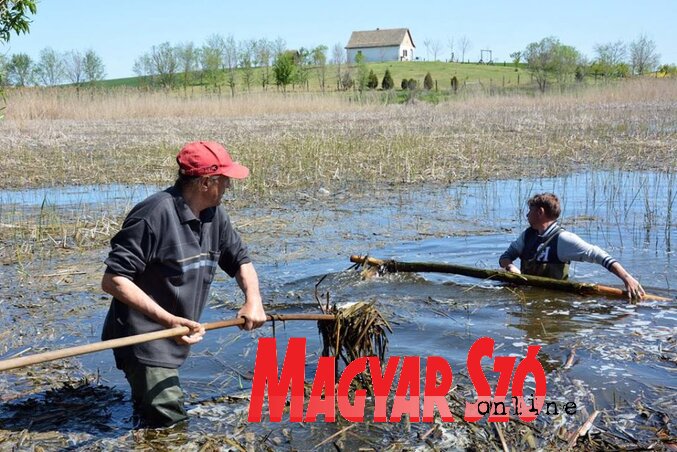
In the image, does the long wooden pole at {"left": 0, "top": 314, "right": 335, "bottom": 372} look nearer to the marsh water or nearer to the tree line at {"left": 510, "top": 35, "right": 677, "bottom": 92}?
the marsh water

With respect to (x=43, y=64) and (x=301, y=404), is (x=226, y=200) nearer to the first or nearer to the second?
(x=301, y=404)

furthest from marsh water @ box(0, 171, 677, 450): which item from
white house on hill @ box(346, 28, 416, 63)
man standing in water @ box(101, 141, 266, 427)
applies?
white house on hill @ box(346, 28, 416, 63)

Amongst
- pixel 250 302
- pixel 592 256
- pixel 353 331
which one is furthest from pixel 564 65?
pixel 250 302

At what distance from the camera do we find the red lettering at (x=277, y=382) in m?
4.29

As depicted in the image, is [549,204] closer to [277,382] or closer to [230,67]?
[277,382]

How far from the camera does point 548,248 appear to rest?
22.3 feet

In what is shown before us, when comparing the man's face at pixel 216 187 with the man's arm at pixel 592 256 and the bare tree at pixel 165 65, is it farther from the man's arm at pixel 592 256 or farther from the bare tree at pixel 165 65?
the bare tree at pixel 165 65

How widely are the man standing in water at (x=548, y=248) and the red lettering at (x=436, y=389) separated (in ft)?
6.61

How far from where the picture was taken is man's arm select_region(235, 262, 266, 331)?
4.06 meters

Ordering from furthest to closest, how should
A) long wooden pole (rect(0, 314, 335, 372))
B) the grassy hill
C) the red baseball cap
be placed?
the grassy hill → the red baseball cap → long wooden pole (rect(0, 314, 335, 372))

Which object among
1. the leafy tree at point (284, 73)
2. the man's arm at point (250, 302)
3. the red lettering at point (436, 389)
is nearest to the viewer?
the man's arm at point (250, 302)

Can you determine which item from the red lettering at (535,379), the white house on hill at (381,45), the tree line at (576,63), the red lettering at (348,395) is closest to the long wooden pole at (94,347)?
the red lettering at (348,395)

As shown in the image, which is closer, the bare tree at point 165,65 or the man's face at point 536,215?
the man's face at point 536,215

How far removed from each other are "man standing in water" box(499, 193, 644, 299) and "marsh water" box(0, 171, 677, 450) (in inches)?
10.2
